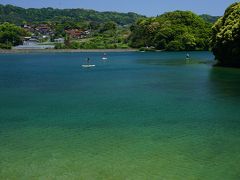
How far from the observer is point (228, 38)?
65750 millimetres

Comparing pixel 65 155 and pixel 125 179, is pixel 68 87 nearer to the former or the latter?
pixel 65 155

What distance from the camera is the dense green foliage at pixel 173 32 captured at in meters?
152

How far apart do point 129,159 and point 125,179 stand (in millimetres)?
2462

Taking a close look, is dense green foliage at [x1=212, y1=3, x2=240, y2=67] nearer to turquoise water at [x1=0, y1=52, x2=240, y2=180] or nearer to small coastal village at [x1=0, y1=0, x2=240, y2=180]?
small coastal village at [x1=0, y1=0, x2=240, y2=180]

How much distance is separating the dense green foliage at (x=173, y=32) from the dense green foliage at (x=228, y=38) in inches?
3008

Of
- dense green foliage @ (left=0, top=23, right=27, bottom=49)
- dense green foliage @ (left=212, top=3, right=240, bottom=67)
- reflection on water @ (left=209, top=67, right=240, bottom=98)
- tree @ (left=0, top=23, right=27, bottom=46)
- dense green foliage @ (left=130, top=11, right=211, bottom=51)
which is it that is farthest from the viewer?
tree @ (left=0, top=23, right=27, bottom=46)

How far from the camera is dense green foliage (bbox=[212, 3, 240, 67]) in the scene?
6506cm

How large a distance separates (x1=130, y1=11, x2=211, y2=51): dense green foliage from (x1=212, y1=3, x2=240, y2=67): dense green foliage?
7641 centimetres

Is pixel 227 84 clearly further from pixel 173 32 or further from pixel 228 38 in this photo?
pixel 173 32

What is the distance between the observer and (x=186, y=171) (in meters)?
17.5

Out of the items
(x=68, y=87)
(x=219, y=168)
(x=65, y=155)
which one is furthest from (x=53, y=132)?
(x=68, y=87)

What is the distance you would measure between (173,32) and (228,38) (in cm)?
8819

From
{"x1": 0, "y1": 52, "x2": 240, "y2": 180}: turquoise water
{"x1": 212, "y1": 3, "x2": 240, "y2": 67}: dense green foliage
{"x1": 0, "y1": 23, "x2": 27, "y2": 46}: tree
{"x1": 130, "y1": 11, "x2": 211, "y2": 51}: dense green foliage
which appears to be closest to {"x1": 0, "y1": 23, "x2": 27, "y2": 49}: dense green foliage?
{"x1": 0, "y1": 23, "x2": 27, "y2": 46}: tree

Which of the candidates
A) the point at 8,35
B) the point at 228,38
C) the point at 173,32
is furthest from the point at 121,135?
the point at 8,35
